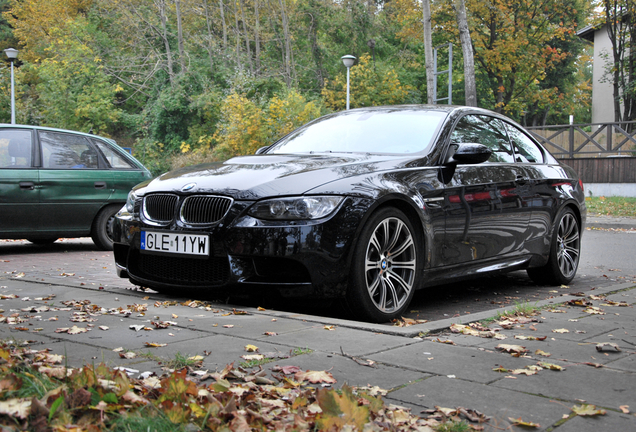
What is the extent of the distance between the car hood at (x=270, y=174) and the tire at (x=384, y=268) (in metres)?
0.40

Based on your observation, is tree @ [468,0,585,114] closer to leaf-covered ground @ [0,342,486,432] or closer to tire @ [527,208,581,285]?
tire @ [527,208,581,285]

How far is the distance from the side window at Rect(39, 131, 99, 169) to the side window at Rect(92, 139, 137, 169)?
122mm

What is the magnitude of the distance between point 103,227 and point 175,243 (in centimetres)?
532

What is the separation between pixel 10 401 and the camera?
2.35 metres

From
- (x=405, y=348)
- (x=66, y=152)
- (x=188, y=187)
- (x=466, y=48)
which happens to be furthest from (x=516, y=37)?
(x=405, y=348)

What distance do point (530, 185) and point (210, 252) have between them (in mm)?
3117

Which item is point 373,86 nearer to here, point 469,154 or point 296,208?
point 469,154

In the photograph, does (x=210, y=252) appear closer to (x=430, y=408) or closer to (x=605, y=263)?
(x=430, y=408)

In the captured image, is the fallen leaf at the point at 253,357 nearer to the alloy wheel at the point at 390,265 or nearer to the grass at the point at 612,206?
the alloy wheel at the point at 390,265

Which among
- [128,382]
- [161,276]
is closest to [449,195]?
[161,276]

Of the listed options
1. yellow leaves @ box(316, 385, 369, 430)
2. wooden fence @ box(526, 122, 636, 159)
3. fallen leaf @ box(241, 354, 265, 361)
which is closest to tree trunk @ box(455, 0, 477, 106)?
wooden fence @ box(526, 122, 636, 159)

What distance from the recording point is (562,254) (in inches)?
265

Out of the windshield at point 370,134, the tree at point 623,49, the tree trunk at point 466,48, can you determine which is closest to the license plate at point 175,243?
the windshield at point 370,134

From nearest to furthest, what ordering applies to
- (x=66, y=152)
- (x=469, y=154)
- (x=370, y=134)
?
1. (x=469, y=154)
2. (x=370, y=134)
3. (x=66, y=152)
